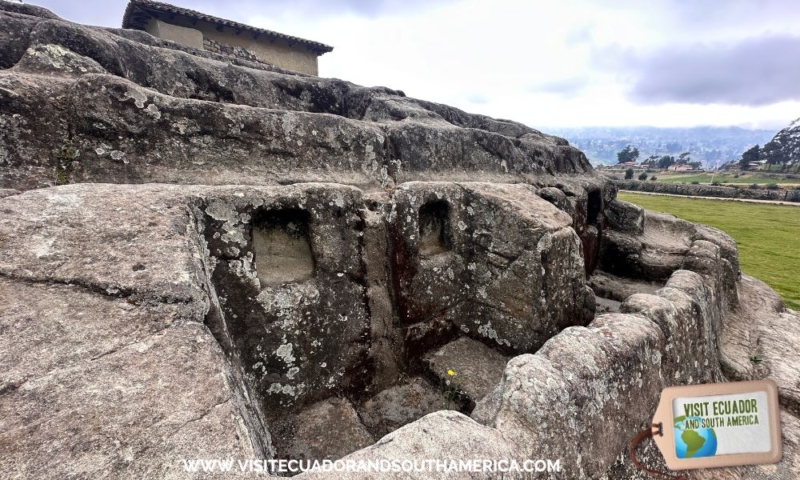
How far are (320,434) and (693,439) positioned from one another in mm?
3118

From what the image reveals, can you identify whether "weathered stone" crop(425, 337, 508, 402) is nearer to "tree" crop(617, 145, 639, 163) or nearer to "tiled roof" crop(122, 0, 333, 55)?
"tiled roof" crop(122, 0, 333, 55)

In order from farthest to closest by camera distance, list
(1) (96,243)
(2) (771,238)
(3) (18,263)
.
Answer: (2) (771,238), (1) (96,243), (3) (18,263)

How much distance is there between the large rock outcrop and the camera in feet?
6.03

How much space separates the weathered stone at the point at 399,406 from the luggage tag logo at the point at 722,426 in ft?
8.34

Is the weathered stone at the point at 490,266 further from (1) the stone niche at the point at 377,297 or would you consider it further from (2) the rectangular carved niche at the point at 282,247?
(2) the rectangular carved niche at the point at 282,247

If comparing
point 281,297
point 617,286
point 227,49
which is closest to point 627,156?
point 617,286

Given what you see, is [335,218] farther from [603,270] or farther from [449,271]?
[603,270]

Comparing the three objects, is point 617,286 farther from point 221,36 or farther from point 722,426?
point 221,36

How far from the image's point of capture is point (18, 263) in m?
2.14

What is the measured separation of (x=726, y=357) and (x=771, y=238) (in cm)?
2383

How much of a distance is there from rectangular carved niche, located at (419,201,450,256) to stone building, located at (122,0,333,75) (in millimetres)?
10950

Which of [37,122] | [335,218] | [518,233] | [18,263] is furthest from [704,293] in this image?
[37,122]

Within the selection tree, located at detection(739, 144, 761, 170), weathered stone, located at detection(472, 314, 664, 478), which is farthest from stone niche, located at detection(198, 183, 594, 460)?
tree, located at detection(739, 144, 761, 170)

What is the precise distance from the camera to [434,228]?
17.2ft
